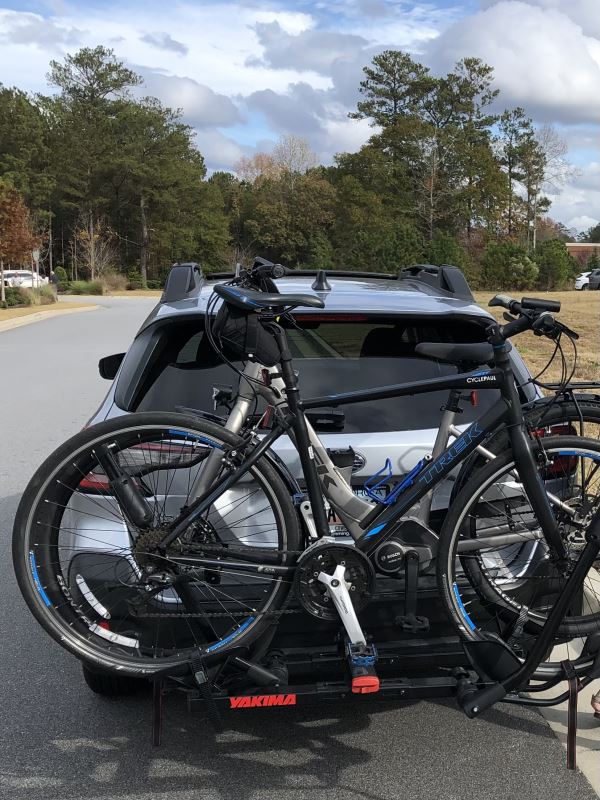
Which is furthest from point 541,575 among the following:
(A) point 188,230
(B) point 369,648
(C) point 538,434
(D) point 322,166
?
(D) point 322,166

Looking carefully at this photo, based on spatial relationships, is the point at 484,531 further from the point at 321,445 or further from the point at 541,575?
the point at 321,445

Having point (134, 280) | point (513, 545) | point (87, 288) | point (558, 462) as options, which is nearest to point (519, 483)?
point (558, 462)

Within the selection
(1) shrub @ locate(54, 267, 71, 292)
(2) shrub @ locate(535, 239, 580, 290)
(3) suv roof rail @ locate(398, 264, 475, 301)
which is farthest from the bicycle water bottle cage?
(1) shrub @ locate(54, 267, 71, 292)

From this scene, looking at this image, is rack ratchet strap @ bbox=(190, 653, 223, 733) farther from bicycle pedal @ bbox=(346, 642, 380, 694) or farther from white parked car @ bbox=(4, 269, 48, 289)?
white parked car @ bbox=(4, 269, 48, 289)

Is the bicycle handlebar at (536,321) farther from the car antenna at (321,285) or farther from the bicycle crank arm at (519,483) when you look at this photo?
the car antenna at (321,285)

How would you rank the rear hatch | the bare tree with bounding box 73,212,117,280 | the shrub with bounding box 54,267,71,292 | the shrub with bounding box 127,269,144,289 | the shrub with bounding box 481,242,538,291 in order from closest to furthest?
the rear hatch, the shrub with bounding box 481,242,538,291, the shrub with bounding box 54,267,71,292, the bare tree with bounding box 73,212,117,280, the shrub with bounding box 127,269,144,289

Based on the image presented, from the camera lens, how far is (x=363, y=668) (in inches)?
101

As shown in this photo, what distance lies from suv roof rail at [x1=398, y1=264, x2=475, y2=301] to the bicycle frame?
3.54 feet

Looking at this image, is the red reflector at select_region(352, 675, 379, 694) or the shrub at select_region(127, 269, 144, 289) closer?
the red reflector at select_region(352, 675, 379, 694)

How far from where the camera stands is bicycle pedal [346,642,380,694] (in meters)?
2.53

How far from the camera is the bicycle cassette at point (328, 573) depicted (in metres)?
2.67

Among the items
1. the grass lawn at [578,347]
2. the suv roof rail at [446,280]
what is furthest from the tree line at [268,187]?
the suv roof rail at [446,280]

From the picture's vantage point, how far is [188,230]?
71688mm

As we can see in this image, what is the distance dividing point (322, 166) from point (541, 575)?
275ft
